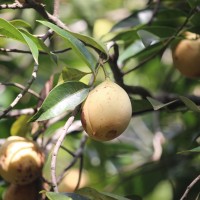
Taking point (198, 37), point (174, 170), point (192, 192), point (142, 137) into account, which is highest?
point (198, 37)

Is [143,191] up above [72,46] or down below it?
below

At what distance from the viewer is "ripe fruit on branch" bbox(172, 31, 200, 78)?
125cm

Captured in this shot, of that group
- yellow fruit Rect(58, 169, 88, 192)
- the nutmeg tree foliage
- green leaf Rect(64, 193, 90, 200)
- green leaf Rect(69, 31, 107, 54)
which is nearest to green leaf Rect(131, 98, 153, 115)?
the nutmeg tree foliage

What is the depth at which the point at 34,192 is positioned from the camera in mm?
1117

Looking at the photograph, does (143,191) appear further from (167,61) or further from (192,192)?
(167,61)

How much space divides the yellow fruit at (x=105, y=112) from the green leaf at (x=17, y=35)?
10 centimetres

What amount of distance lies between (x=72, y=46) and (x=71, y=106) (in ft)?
0.29

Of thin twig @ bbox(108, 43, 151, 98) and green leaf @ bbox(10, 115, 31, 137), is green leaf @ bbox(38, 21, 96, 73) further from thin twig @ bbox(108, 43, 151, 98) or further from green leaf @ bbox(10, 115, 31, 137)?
green leaf @ bbox(10, 115, 31, 137)

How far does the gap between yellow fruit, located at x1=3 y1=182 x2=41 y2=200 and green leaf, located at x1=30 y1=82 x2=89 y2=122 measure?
9.8 inches

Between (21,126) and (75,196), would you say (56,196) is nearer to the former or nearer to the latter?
(75,196)

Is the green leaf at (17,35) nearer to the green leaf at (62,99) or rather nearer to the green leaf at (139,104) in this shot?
the green leaf at (62,99)

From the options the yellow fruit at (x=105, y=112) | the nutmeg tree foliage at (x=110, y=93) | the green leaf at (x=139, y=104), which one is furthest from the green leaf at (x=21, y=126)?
the yellow fruit at (x=105, y=112)

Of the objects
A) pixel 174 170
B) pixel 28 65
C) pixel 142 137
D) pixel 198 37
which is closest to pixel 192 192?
pixel 174 170

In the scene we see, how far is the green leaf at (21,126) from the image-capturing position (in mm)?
1240
